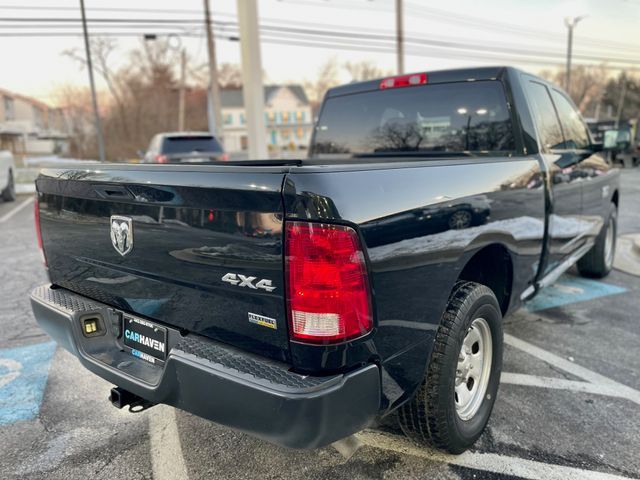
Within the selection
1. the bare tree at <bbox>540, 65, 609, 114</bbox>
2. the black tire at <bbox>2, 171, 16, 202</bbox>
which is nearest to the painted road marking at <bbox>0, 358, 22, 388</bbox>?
the black tire at <bbox>2, 171, 16, 202</bbox>

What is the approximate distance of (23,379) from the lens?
3.35m

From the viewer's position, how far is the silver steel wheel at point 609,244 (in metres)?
5.58

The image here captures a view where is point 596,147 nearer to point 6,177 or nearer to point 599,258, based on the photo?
point 599,258

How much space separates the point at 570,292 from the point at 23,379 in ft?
16.9

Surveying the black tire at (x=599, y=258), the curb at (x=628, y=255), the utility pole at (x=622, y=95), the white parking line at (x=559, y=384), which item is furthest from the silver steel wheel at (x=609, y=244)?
the utility pole at (x=622, y=95)

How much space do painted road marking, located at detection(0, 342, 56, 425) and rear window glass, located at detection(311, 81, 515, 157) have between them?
9.42ft

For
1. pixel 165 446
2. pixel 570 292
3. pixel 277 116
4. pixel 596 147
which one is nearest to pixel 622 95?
pixel 277 116

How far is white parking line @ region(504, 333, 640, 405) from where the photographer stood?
10.1ft

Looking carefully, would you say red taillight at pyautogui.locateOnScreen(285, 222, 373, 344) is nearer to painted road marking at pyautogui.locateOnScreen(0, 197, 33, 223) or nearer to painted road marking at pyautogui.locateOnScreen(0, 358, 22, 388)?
painted road marking at pyautogui.locateOnScreen(0, 358, 22, 388)

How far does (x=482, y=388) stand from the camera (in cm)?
260

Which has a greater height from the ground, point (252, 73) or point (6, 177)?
point (252, 73)

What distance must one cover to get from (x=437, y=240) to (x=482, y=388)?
1023 mm

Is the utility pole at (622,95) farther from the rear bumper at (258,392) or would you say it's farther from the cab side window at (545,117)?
the rear bumper at (258,392)

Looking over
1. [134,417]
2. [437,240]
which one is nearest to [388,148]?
[437,240]
